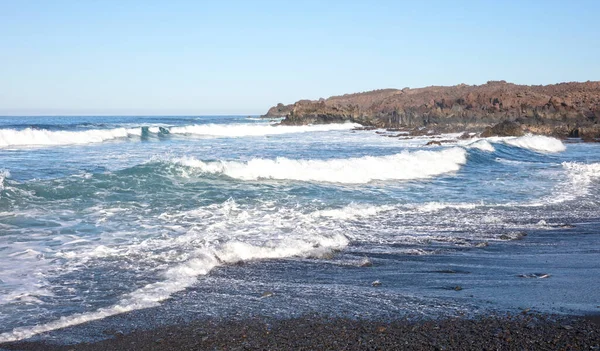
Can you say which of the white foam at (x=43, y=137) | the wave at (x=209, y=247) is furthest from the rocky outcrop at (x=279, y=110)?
the wave at (x=209, y=247)

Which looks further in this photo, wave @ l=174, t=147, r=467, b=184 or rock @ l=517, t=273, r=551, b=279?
wave @ l=174, t=147, r=467, b=184

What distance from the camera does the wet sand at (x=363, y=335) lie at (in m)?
4.29

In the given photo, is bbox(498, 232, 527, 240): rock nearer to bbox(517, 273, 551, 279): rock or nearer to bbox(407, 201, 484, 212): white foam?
bbox(517, 273, 551, 279): rock

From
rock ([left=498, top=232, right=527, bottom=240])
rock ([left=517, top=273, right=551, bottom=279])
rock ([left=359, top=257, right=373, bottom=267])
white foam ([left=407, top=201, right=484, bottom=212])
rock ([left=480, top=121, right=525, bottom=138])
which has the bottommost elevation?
white foam ([left=407, top=201, right=484, bottom=212])

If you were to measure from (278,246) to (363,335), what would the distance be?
10.5ft

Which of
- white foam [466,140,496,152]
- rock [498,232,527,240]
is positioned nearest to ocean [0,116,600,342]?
rock [498,232,527,240]

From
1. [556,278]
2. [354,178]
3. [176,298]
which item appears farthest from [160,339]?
[354,178]

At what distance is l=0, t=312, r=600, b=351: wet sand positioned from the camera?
14.1ft

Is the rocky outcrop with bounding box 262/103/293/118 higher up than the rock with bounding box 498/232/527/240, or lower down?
higher up

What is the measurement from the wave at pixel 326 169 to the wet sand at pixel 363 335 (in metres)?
10.1

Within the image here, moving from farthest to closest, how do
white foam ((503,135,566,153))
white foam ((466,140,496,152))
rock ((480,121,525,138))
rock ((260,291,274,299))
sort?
1. rock ((480,121,525,138))
2. white foam ((503,135,566,153))
3. white foam ((466,140,496,152))
4. rock ((260,291,274,299))

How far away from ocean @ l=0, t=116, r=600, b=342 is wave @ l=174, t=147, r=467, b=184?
58 millimetres

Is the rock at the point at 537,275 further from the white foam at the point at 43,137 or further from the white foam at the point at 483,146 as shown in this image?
the white foam at the point at 43,137

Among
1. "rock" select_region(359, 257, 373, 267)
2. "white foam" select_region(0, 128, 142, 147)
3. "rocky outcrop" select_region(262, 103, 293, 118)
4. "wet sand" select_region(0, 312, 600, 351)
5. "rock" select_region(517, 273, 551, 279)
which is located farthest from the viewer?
"rocky outcrop" select_region(262, 103, 293, 118)
